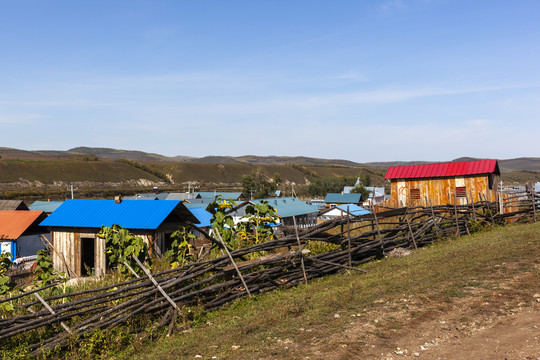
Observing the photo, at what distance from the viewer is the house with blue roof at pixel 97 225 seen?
60.3ft

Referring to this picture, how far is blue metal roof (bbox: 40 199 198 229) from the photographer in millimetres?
18422

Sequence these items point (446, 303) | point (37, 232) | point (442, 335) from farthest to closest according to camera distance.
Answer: point (37, 232) → point (446, 303) → point (442, 335)

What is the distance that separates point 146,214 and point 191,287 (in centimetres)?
1062

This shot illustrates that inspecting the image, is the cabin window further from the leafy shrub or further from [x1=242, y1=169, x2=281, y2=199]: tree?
[x1=242, y1=169, x2=281, y2=199]: tree

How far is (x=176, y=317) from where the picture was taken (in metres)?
8.45

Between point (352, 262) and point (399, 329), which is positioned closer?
point (399, 329)

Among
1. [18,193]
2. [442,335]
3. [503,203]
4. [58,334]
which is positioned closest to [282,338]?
[442,335]

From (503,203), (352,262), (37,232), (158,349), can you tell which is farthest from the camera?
(37,232)

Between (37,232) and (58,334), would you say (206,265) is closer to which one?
(58,334)

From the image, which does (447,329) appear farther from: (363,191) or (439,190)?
(363,191)

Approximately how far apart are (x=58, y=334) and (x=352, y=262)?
26.5ft

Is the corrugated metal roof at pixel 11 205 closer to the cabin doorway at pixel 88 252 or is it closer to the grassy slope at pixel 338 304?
the cabin doorway at pixel 88 252

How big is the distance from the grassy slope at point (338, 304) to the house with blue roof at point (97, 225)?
9.70 m

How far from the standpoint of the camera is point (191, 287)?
8.83 meters
